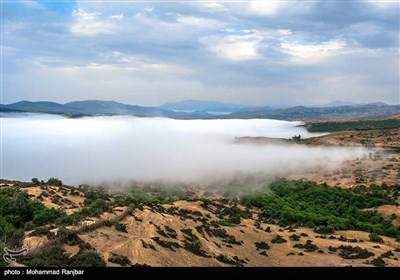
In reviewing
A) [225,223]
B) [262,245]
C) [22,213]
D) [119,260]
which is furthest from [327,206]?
[119,260]

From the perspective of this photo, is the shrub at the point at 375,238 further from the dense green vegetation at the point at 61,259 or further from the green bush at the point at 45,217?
the dense green vegetation at the point at 61,259

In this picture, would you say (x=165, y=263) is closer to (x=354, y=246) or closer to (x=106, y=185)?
(x=354, y=246)

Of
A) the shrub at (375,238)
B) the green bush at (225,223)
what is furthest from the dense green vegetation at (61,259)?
the shrub at (375,238)

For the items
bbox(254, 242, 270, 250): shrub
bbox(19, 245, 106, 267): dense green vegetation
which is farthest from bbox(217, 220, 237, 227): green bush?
bbox(19, 245, 106, 267): dense green vegetation

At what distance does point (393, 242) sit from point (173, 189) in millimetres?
54236

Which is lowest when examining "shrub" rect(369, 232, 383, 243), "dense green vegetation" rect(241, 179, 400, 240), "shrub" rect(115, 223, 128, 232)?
"dense green vegetation" rect(241, 179, 400, 240)

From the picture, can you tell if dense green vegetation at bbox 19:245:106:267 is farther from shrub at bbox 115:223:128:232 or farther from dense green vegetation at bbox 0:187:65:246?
dense green vegetation at bbox 0:187:65:246

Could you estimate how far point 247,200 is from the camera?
62.8m

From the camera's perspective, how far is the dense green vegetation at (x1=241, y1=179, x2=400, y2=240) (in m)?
48.4

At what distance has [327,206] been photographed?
60.4 m

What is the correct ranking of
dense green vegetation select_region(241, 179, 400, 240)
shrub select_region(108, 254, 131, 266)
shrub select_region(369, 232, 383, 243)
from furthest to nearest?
dense green vegetation select_region(241, 179, 400, 240) < shrub select_region(369, 232, 383, 243) < shrub select_region(108, 254, 131, 266)

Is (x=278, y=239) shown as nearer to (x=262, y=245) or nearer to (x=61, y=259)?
(x=262, y=245)

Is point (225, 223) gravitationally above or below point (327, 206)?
above

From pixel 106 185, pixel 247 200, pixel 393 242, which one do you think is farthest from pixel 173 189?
pixel 393 242
